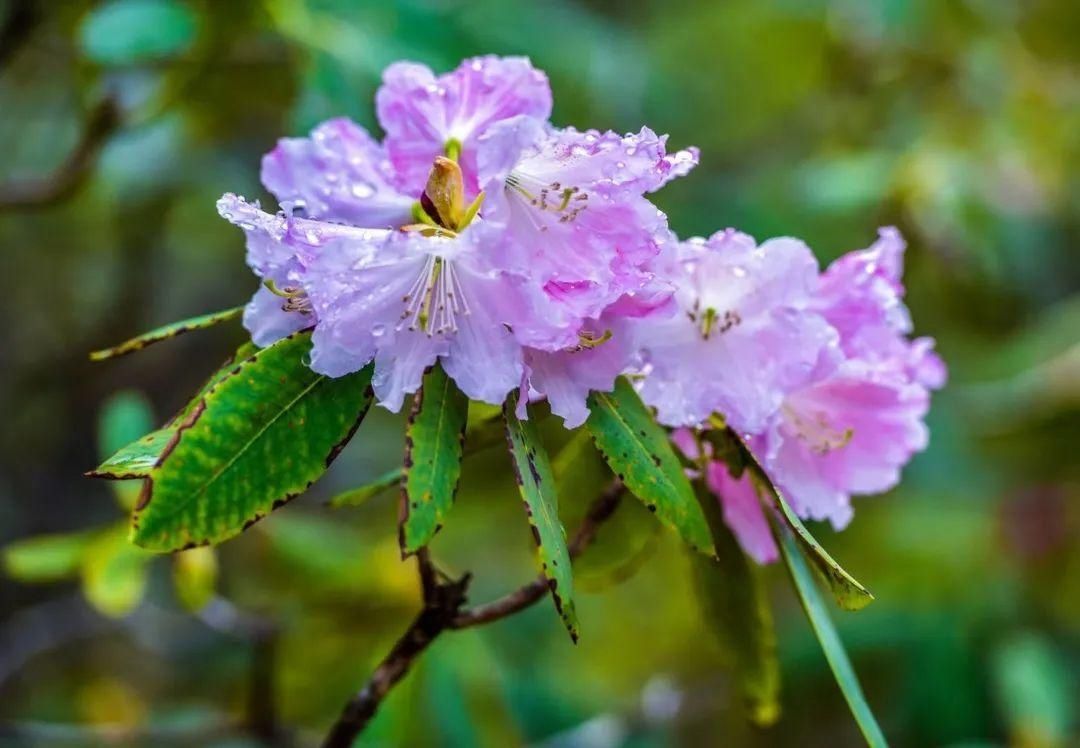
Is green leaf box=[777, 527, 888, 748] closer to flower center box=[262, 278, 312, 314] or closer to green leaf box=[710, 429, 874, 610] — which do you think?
green leaf box=[710, 429, 874, 610]

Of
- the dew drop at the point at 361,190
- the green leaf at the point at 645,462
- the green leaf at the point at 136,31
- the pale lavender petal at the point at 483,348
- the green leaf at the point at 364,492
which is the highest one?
the dew drop at the point at 361,190

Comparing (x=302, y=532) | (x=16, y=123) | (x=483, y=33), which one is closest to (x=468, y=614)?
(x=302, y=532)

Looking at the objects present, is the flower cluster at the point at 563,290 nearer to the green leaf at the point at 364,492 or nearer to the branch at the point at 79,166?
the green leaf at the point at 364,492

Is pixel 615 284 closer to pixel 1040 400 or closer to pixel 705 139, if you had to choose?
pixel 1040 400

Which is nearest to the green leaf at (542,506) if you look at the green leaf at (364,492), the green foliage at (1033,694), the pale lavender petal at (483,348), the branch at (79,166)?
the pale lavender petal at (483,348)

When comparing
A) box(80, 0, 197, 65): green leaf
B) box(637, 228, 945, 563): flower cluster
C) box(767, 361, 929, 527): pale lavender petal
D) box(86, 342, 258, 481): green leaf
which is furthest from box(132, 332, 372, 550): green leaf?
box(80, 0, 197, 65): green leaf

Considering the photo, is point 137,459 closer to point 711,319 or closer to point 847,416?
point 711,319
